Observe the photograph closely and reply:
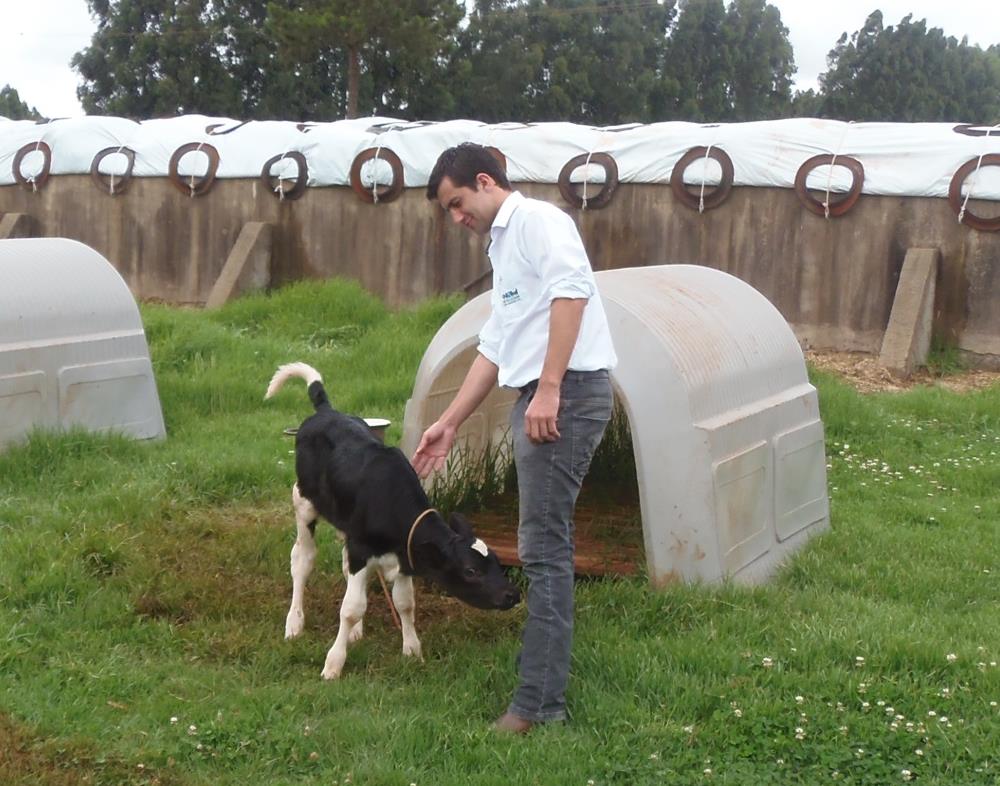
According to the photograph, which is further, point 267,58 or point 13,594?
point 267,58

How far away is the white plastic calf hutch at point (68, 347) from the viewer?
812 centimetres

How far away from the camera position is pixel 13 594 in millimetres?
5844

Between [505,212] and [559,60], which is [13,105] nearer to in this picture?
[559,60]

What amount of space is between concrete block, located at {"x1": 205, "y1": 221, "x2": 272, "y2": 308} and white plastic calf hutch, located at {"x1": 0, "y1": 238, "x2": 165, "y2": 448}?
6.05 m

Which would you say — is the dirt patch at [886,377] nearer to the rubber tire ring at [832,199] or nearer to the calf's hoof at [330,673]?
the rubber tire ring at [832,199]

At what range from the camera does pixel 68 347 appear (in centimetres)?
841

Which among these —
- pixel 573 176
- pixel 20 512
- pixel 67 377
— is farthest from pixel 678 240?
pixel 20 512

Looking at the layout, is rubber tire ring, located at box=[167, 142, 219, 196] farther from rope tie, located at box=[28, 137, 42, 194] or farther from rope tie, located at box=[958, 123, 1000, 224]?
rope tie, located at box=[958, 123, 1000, 224]

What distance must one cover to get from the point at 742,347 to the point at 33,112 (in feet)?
178

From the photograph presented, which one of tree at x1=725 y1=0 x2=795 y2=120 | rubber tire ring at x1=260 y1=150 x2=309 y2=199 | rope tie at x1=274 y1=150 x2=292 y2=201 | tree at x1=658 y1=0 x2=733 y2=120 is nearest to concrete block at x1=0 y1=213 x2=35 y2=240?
rubber tire ring at x1=260 y1=150 x2=309 y2=199

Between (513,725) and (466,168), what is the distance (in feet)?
6.33

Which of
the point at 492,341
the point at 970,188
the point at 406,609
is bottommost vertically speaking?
the point at 406,609

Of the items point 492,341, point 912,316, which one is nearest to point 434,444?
point 492,341

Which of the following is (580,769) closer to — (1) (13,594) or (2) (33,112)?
(1) (13,594)
